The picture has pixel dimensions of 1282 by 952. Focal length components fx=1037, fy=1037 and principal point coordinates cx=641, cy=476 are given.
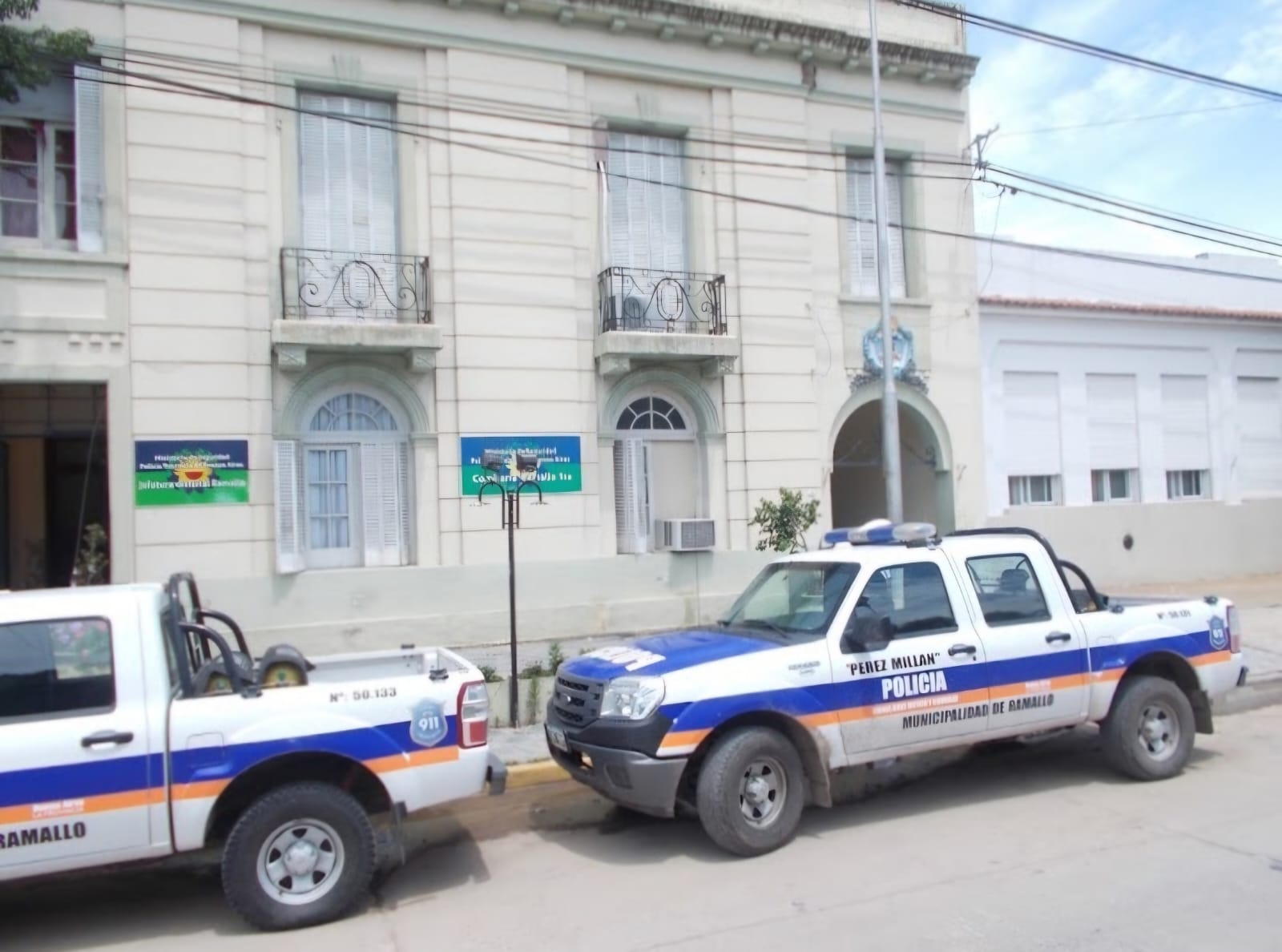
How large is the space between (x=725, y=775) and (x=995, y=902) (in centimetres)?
156

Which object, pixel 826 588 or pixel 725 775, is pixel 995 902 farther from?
pixel 826 588

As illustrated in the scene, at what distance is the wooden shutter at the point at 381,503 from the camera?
13.4 metres

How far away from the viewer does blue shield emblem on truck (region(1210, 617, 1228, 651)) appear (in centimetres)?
790

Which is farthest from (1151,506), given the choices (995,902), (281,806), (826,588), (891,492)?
(281,806)

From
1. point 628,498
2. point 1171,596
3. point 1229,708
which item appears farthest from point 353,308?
point 1229,708

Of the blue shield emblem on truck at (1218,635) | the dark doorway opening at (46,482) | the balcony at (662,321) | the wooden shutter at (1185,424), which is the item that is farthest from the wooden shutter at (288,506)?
the wooden shutter at (1185,424)

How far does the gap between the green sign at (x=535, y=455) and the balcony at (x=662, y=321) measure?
4.11 feet

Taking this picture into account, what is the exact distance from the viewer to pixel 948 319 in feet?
55.1

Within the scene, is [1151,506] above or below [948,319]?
below

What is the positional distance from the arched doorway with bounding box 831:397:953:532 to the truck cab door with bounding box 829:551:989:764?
9151mm

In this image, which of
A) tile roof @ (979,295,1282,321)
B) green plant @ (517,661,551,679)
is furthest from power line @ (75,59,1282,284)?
green plant @ (517,661,551,679)

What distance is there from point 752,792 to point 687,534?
8.50 metres

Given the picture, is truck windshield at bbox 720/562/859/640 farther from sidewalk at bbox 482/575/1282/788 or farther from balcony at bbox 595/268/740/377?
balcony at bbox 595/268/740/377

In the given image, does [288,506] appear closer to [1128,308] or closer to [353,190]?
[353,190]
